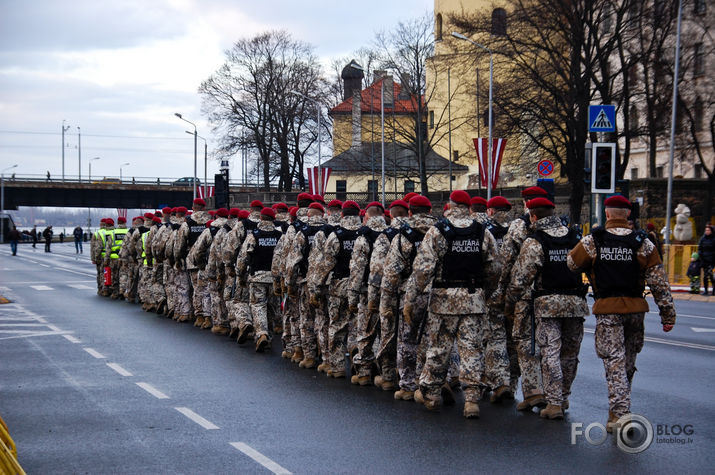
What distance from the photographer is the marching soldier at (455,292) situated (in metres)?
8.73

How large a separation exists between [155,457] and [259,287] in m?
6.38

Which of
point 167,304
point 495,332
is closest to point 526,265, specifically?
point 495,332

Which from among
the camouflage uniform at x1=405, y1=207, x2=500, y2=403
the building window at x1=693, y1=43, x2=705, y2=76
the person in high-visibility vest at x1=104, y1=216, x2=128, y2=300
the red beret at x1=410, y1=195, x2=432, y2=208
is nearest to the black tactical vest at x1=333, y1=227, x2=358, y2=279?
the red beret at x1=410, y1=195, x2=432, y2=208

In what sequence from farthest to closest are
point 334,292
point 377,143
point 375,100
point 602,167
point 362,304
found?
point 375,100, point 377,143, point 602,167, point 334,292, point 362,304

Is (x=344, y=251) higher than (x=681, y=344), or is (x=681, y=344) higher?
(x=344, y=251)

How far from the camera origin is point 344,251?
11266 mm

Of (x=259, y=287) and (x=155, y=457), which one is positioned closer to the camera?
(x=155, y=457)

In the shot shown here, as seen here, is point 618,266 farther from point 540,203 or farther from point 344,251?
point 344,251

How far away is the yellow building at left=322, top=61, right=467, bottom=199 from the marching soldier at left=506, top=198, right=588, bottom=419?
43992 millimetres

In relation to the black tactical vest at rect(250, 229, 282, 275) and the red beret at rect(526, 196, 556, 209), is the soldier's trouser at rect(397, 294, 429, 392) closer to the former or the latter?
the red beret at rect(526, 196, 556, 209)

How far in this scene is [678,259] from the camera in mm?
29297

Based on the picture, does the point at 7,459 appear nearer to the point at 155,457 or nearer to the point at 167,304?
the point at 155,457

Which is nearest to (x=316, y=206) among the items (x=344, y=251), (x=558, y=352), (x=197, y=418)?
(x=344, y=251)

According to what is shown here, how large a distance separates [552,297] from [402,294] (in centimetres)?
178
